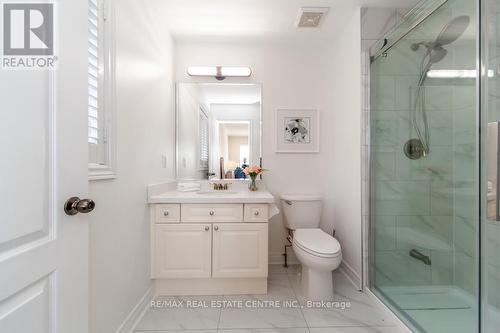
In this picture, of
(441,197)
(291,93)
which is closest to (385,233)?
(441,197)

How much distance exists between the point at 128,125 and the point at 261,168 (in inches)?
53.3

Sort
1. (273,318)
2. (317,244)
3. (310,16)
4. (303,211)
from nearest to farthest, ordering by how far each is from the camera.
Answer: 1. (273,318)
2. (317,244)
3. (310,16)
4. (303,211)

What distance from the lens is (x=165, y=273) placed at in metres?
1.86

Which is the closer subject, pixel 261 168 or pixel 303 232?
pixel 303 232

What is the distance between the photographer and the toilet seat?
171 cm

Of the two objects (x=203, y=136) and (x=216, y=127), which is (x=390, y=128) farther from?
(x=203, y=136)

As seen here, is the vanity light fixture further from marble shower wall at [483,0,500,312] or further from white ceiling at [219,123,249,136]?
marble shower wall at [483,0,500,312]

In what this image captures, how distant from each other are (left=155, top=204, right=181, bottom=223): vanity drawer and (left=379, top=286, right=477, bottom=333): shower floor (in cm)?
170

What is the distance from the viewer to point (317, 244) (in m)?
1.81

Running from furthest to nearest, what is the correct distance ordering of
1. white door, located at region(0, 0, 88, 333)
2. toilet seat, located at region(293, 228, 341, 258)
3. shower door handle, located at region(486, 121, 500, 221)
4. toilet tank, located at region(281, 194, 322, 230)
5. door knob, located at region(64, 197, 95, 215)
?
→ toilet tank, located at region(281, 194, 322, 230) → toilet seat, located at region(293, 228, 341, 258) → shower door handle, located at region(486, 121, 500, 221) → door knob, located at region(64, 197, 95, 215) → white door, located at region(0, 0, 88, 333)

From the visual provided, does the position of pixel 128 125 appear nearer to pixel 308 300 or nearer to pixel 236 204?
pixel 236 204

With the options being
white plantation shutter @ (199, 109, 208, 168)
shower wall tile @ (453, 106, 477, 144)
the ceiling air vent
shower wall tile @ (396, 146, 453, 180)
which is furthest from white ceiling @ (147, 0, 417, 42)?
shower wall tile @ (396, 146, 453, 180)

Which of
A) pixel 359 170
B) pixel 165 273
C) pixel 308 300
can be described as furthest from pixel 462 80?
pixel 165 273

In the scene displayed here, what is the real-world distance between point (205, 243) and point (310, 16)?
2072 millimetres
